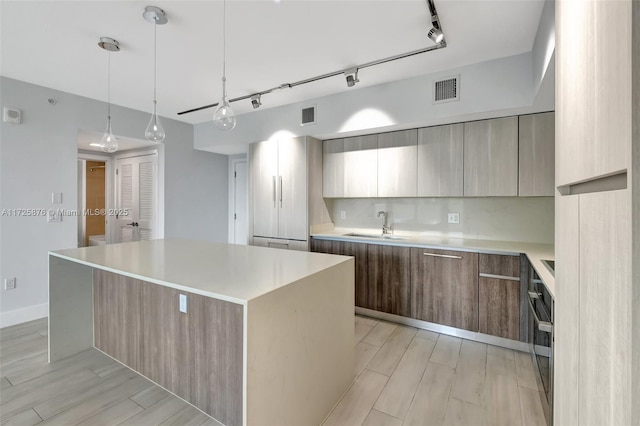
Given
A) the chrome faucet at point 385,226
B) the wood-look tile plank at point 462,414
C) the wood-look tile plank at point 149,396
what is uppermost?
the chrome faucet at point 385,226

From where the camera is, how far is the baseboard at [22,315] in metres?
3.18

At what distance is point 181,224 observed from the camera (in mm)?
4930

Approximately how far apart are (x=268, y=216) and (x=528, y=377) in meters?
3.25

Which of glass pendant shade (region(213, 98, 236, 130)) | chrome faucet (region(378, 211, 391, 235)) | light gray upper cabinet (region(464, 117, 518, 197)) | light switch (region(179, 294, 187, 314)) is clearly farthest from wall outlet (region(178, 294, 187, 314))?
light gray upper cabinet (region(464, 117, 518, 197))

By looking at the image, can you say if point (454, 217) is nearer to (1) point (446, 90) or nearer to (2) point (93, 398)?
(1) point (446, 90)

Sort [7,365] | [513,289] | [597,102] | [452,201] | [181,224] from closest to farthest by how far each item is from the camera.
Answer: [597,102] < [7,365] < [513,289] < [452,201] < [181,224]

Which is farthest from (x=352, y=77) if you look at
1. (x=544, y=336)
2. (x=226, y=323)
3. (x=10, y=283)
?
(x=10, y=283)

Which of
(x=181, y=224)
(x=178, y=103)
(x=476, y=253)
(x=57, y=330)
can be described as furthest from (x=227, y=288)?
(x=181, y=224)

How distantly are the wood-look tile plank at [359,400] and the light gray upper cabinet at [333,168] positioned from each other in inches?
87.5

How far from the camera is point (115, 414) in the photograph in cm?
186

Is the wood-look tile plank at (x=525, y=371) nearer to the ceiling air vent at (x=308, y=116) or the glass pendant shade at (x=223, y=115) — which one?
the glass pendant shade at (x=223, y=115)

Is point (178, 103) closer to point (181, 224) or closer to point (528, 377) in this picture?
point (181, 224)

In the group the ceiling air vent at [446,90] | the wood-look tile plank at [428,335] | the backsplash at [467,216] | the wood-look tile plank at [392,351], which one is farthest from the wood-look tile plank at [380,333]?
the ceiling air vent at [446,90]

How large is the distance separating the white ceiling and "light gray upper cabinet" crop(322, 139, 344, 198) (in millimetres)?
762
